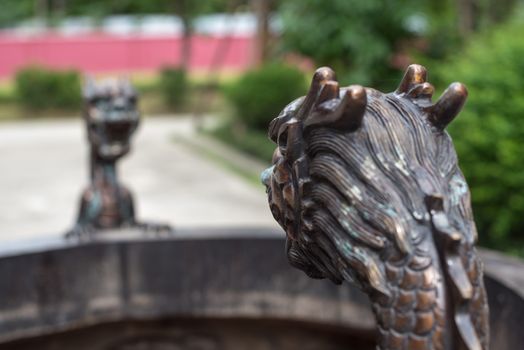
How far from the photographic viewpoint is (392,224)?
110 cm

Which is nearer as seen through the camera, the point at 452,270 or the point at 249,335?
the point at 452,270

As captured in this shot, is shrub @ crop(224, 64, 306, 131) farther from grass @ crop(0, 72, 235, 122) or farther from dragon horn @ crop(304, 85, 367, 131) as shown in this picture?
dragon horn @ crop(304, 85, 367, 131)

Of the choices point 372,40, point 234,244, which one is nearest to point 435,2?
point 372,40

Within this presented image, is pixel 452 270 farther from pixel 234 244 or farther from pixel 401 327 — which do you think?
pixel 234 244

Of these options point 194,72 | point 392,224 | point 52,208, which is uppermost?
point 392,224

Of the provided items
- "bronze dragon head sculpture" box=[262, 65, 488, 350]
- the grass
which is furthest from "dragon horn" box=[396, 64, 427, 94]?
the grass

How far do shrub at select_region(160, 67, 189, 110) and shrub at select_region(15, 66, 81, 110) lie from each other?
7.07 ft

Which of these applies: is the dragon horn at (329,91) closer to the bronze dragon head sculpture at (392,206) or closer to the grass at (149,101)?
the bronze dragon head sculpture at (392,206)

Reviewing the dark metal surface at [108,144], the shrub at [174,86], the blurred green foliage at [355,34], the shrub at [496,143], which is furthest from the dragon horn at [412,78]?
the shrub at [174,86]

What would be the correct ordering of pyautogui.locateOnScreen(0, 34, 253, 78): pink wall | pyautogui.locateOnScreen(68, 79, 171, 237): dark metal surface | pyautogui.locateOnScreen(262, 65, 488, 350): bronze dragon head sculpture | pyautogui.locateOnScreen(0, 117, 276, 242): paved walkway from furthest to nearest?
1. pyautogui.locateOnScreen(0, 34, 253, 78): pink wall
2. pyautogui.locateOnScreen(0, 117, 276, 242): paved walkway
3. pyautogui.locateOnScreen(68, 79, 171, 237): dark metal surface
4. pyautogui.locateOnScreen(262, 65, 488, 350): bronze dragon head sculpture

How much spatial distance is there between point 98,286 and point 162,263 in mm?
265

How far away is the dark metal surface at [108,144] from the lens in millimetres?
3264

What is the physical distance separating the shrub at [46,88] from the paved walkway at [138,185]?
235cm

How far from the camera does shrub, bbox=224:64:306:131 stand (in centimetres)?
1162
